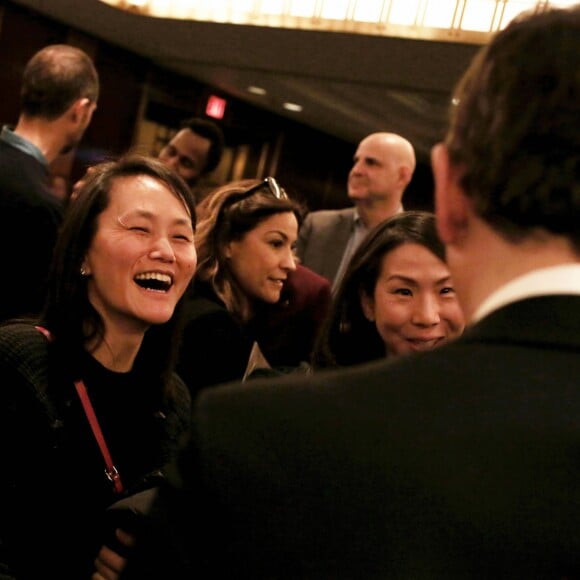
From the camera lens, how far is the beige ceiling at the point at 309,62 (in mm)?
4469

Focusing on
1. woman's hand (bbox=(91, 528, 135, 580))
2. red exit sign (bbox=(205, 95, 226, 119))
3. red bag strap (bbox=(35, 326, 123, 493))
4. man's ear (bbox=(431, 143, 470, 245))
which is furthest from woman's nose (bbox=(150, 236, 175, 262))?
red exit sign (bbox=(205, 95, 226, 119))

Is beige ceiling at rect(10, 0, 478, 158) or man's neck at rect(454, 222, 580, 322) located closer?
man's neck at rect(454, 222, 580, 322)

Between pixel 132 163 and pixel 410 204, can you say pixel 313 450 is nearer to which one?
pixel 132 163

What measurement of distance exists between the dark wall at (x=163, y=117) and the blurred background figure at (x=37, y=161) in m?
2.17

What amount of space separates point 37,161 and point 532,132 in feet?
6.76

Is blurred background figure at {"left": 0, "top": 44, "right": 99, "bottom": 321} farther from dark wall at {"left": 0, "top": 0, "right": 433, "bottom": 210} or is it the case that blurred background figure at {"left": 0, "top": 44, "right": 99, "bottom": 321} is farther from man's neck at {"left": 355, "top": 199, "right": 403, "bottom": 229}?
dark wall at {"left": 0, "top": 0, "right": 433, "bottom": 210}

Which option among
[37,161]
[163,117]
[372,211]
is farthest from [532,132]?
[163,117]

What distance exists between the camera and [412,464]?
0.63 meters

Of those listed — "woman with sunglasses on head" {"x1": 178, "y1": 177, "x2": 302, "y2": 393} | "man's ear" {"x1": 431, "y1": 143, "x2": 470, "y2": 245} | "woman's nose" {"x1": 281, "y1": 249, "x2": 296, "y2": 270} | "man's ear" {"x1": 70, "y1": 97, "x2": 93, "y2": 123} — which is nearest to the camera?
"man's ear" {"x1": 431, "y1": 143, "x2": 470, "y2": 245}

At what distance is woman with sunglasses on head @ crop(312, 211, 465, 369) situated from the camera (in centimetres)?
181

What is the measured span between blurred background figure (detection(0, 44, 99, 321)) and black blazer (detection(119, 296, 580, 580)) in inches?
69.5

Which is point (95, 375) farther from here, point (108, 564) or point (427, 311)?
point (427, 311)

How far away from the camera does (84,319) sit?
1.61m

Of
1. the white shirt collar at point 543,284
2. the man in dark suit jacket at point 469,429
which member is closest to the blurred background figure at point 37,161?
the man in dark suit jacket at point 469,429
